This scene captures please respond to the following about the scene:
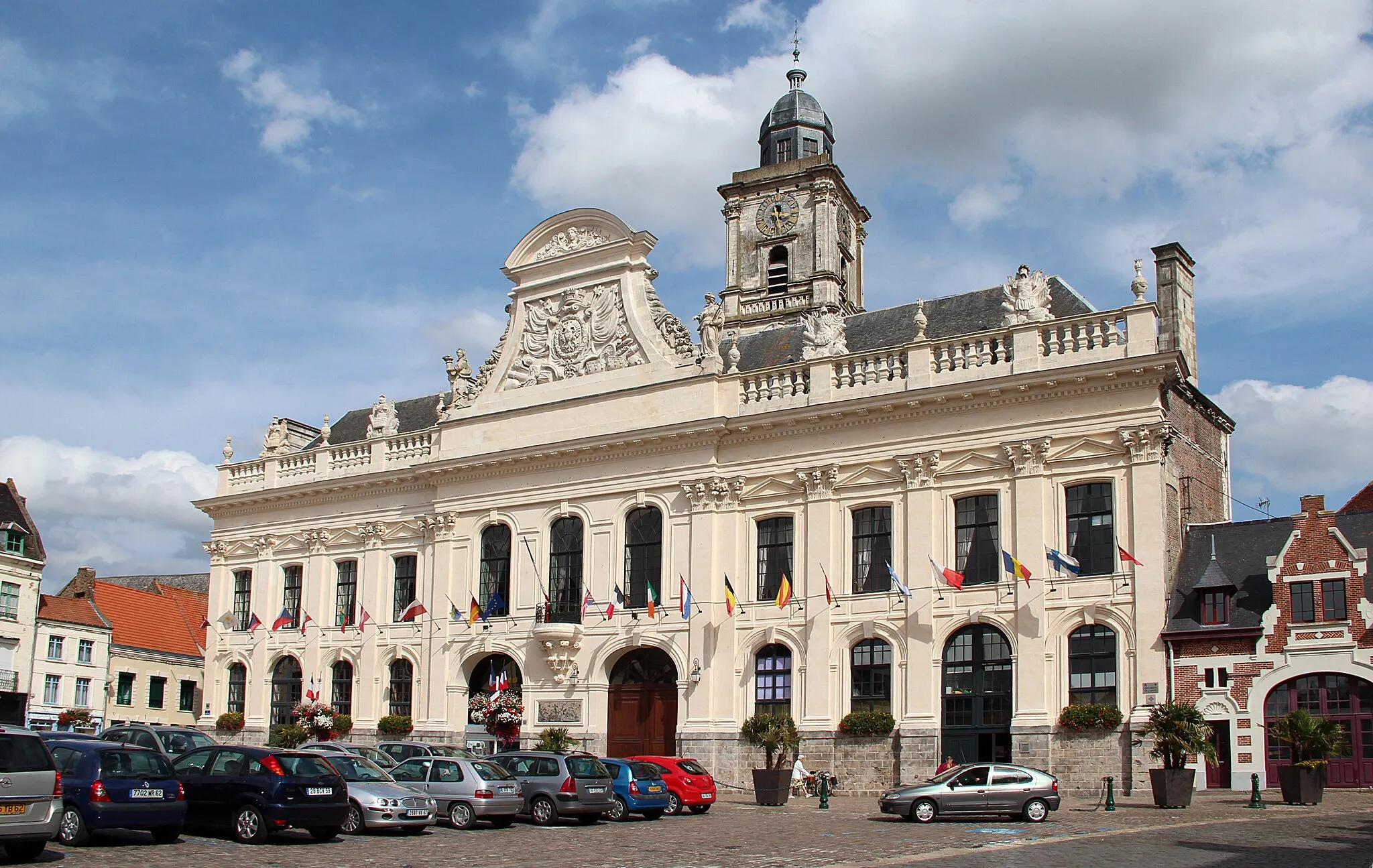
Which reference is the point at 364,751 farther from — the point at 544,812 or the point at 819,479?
the point at 819,479

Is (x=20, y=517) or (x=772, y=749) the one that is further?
(x=20, y=517)

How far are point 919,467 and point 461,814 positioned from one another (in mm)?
13983

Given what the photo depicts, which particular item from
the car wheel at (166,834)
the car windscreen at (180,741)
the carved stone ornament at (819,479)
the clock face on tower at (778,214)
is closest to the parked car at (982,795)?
the carved stone ornament at (819,479)

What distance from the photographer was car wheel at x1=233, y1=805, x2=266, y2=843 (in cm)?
1888

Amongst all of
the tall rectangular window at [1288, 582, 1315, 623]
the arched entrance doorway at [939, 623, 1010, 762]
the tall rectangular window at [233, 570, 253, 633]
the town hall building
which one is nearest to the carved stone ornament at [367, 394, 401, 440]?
the town hall building

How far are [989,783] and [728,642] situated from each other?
1037 cm

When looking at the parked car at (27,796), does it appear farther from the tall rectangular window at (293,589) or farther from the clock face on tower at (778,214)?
the clock face on tower at (778,214)

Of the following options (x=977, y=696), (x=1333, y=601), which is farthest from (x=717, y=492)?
(x=1333, y=601)

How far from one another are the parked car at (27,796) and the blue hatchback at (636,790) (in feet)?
36.2

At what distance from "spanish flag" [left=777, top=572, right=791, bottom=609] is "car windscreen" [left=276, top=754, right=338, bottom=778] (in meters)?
14.3

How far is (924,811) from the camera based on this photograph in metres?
24.0

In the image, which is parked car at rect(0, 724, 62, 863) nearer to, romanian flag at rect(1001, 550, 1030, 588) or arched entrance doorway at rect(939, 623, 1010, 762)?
arched entrance doorway at rect(939, 623, 1010, 762)

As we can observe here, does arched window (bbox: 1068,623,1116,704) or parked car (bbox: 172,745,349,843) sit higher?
arched window (bbox: 1068,623,1116,704)

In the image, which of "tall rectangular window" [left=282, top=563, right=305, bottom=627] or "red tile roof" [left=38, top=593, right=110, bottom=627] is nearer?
"tall rectangular window" [left=282, top=563, right=305, bottom=627]
